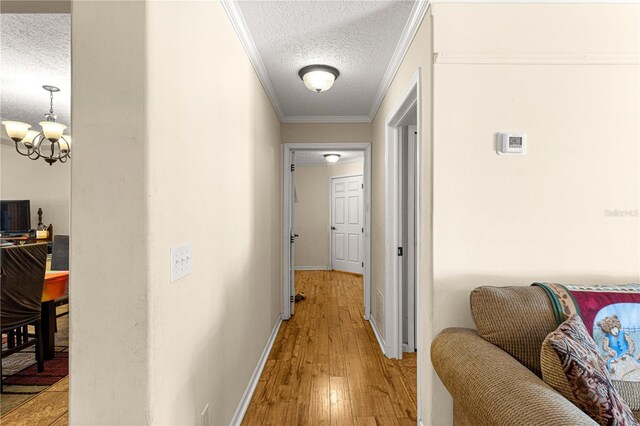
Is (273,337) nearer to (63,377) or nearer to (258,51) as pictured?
(63,377)

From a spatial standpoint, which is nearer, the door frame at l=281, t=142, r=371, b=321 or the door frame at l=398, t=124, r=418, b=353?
the door frame at l=398, t=124, r=418, b=353

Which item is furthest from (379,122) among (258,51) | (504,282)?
(504,282)

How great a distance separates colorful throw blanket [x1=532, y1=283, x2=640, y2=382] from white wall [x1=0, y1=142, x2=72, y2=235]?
262 inches

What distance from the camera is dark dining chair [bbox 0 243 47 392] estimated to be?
2.19 meters

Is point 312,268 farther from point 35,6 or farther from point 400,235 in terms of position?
point 35,6

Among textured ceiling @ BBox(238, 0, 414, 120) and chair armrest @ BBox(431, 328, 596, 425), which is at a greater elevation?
textured ceiling @ BBox(238, 0, 414, 120)

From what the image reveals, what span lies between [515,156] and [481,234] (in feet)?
1.40

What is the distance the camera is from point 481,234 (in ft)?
5.11

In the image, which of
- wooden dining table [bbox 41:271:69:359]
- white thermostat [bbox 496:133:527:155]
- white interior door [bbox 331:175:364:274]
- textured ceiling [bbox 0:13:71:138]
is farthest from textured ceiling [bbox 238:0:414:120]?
white interior door [bbox 331:175:364:274]

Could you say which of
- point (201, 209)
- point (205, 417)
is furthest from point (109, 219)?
point (205, 417)

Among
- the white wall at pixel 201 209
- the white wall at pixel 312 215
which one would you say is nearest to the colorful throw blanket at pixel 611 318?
the white wall at pixel 201 209

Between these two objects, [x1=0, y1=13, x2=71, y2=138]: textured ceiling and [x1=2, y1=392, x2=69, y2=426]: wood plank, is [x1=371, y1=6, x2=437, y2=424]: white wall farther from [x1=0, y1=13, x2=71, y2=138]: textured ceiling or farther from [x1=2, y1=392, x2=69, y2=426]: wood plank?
[x1=2, y1=392, x2=69, y2=426]: wood plank

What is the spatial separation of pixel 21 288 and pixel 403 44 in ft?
10.6

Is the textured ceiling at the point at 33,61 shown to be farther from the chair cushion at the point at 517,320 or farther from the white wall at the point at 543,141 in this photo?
the chair cushion at the point at 517,320
